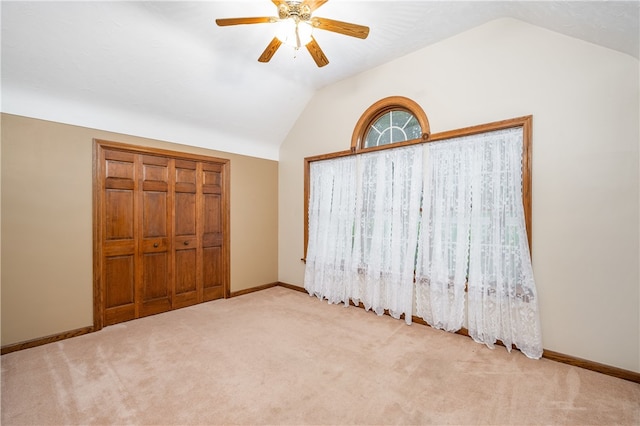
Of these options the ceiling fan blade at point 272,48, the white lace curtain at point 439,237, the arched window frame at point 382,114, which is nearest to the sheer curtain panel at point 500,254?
the white lace curtain at point 439,237

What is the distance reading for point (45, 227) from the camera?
109 inches

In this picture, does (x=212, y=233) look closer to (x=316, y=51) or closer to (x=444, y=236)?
(x=316, y=51)

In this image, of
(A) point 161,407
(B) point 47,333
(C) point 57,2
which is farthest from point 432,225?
(B) point 47,333

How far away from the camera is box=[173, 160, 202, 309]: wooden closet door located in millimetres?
3785

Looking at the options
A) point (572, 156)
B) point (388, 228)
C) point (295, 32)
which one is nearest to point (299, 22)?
point (295, 32)

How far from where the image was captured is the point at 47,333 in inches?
109

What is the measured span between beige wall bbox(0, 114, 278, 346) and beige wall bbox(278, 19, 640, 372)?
3.88 metres

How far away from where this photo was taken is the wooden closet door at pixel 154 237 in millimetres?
3463

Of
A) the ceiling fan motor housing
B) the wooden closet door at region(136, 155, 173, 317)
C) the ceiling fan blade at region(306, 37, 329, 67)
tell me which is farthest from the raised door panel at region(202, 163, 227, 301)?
the ceiling fan motor housing

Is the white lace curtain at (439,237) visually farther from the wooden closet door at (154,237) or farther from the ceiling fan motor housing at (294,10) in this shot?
the wooden closet door at (154,237)

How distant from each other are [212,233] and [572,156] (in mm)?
4147

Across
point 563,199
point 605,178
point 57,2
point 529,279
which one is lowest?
point 529,279

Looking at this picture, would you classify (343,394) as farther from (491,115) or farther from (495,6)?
(495,6)

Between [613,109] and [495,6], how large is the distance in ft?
4.25
